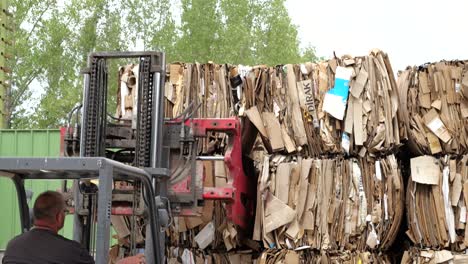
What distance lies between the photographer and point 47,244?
4449 millimetres

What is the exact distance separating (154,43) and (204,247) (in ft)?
74.9

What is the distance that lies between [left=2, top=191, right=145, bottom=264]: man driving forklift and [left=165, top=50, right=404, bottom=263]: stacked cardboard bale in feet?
10.2

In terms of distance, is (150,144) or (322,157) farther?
(322,157)

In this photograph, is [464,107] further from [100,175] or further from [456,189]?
[100,175]

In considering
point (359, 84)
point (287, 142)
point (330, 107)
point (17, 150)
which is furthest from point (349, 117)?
point (17, 150)

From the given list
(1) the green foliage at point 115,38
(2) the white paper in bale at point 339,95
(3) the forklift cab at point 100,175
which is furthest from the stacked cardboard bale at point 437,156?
(1) the green foliage at point 115,38

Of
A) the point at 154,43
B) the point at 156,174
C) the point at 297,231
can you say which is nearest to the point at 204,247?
the point at 297,231

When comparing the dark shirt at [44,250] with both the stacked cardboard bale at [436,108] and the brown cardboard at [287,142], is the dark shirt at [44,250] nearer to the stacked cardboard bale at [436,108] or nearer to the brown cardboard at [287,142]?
the brown cardboard at [287,142]

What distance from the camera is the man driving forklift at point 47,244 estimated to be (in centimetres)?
442

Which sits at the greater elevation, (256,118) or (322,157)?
(256,118)

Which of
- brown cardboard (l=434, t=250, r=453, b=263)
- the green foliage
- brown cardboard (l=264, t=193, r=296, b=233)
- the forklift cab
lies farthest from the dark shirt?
the green foliage

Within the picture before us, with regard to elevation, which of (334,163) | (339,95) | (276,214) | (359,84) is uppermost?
(359,84)

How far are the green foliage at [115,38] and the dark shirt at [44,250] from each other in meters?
24.8

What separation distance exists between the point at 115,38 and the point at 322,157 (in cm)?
2386
